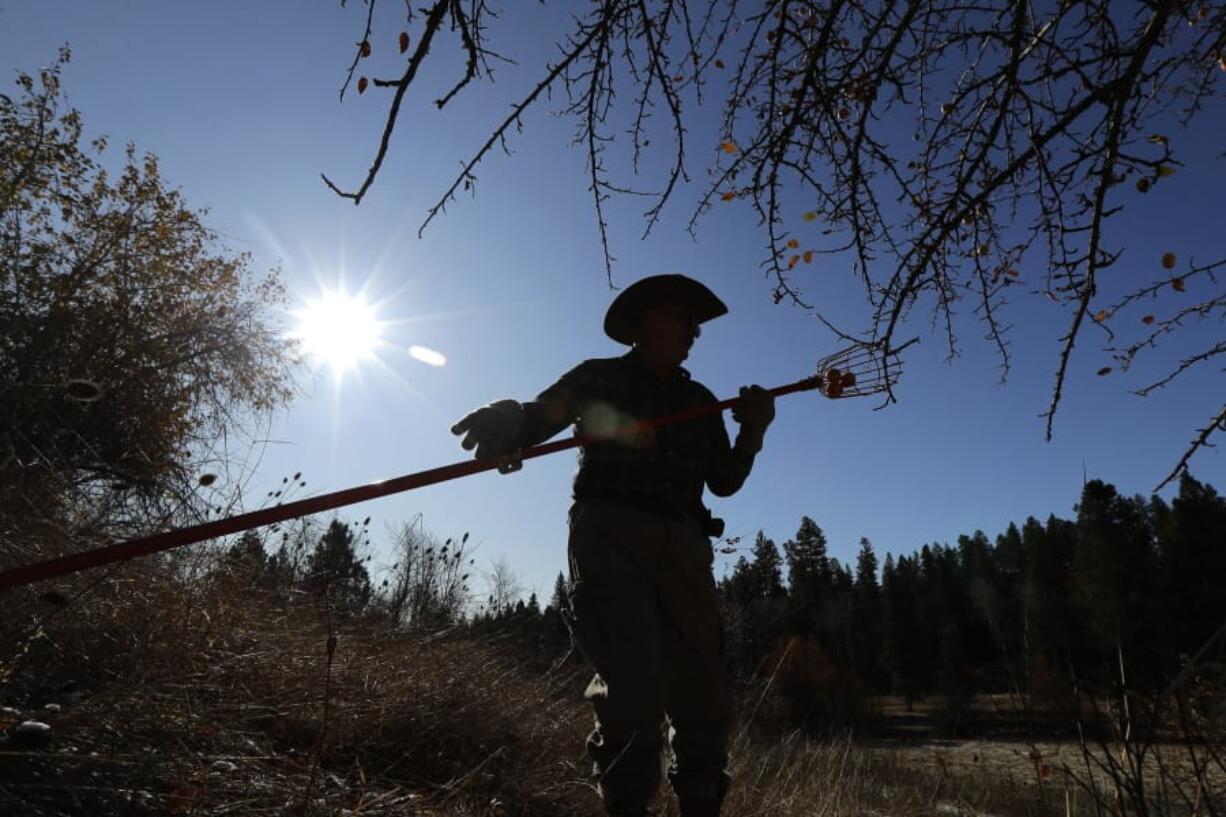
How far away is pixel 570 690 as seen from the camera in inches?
237

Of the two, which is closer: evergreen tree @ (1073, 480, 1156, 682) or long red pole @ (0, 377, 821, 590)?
long red pole @ (0, 377, 821, 590)

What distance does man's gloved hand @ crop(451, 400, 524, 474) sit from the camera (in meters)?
2.28

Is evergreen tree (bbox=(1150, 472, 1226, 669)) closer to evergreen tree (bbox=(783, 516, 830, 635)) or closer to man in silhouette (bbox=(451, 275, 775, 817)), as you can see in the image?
evergreen tree (bbox=(783, 516, 830, 635))

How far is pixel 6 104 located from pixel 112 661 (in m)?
15.3

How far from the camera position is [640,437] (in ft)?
8.25

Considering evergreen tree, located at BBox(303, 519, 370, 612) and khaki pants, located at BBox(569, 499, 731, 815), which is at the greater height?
evergreen tree, located at BBox(303, 519, 370, 612)

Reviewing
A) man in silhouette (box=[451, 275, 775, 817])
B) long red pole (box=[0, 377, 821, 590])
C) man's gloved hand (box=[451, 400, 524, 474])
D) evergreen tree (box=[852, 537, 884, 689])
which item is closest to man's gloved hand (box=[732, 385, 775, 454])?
man in silhouette (box=[451, 275, 775, 817])

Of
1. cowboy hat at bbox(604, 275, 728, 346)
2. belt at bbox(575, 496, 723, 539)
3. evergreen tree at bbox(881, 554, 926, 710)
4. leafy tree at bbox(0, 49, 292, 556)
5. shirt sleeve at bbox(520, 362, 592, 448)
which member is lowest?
evergreen tree at bbox(881, 554, 926, 710)

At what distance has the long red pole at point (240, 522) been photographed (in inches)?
50.9

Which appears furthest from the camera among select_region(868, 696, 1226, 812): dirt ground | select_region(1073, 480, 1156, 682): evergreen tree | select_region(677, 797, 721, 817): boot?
select_region(1073, 480, 1156, 682): evergreen tree

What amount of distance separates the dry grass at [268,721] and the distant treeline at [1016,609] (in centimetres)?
155

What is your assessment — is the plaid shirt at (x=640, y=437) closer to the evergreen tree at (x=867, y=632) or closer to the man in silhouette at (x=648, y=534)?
the man in silhouette at (x=648, y=534)

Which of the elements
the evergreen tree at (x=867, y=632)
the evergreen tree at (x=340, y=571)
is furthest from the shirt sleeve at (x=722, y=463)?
the evergreen tree at (x=867, y=632)

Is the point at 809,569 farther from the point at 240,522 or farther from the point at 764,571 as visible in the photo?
the point at 240,522
